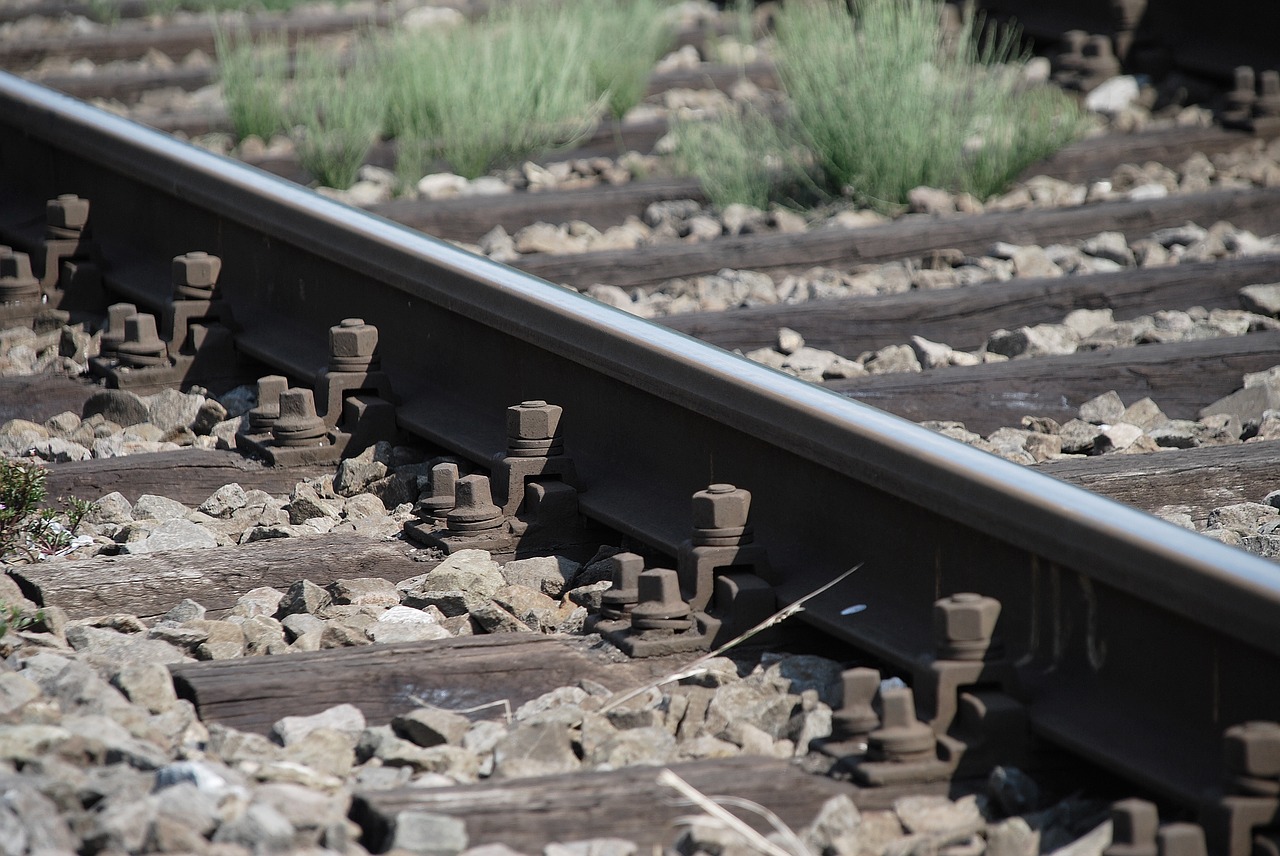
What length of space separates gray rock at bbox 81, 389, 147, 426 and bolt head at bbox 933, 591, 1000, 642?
2484 mm

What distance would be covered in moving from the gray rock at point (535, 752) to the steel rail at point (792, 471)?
0.53 metres

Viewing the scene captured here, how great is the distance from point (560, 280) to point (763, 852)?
3067 millimetres

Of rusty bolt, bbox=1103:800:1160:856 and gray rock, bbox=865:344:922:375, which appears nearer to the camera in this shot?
rusty bolt, bbox=1103:800:1160:856

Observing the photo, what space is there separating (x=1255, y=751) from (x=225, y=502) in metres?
2.32

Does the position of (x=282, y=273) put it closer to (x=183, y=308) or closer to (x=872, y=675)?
(x=183, y=308)

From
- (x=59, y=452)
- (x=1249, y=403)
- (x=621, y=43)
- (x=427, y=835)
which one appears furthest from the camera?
(x=621, y=43)

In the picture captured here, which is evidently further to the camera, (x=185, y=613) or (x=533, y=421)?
(x=533, y=421)

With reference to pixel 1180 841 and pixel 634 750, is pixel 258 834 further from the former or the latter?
pixel 1180 841

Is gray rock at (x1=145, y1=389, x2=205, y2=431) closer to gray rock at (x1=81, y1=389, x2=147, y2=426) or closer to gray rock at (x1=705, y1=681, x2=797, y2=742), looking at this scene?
gray rock at (x1=81, y1=389, x2=147, y2=426)

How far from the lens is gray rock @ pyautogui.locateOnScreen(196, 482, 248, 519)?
3.57 meters

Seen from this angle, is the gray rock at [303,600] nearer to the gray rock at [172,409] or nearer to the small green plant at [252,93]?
the gray rock at [172,409]

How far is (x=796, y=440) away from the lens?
2.88 metres

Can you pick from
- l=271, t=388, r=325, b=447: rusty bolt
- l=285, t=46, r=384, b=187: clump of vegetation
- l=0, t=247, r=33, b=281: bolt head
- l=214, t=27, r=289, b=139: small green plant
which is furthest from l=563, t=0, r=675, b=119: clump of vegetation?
l=271, t=388, r=325, b=447: rusty bolt

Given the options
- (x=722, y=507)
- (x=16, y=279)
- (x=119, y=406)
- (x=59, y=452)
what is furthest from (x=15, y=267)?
(x=722, y=507)
